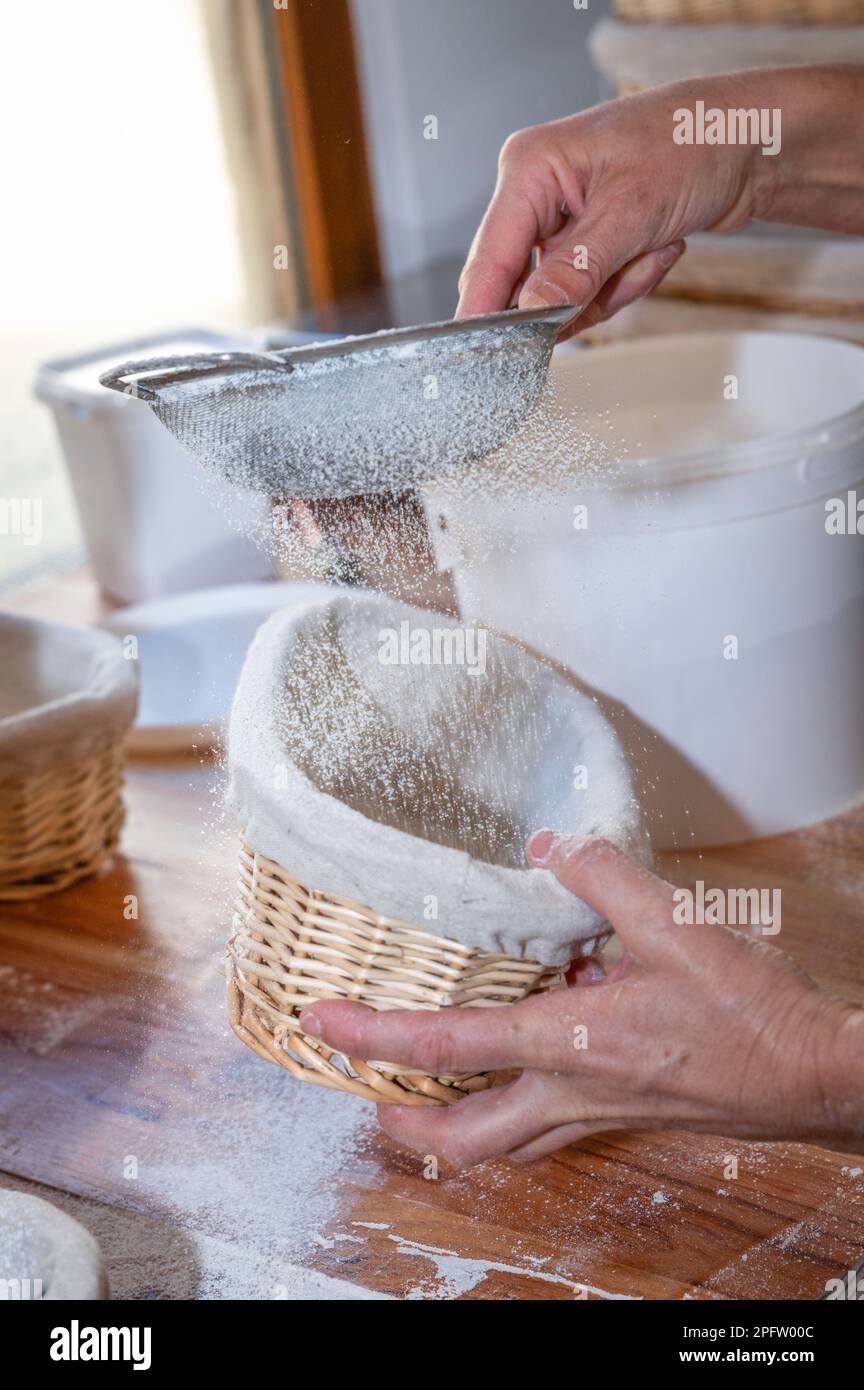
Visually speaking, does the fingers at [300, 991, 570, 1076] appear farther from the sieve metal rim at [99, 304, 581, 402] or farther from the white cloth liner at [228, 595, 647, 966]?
the sieve metal rim at [99, 304, 581, 402]

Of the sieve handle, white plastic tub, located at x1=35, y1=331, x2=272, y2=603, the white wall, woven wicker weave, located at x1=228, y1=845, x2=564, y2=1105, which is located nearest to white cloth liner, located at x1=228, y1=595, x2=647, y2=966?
woven wicker weave, located at x1=228, y1=845, x2=564, y2=1105

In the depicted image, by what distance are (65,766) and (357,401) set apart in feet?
1.26

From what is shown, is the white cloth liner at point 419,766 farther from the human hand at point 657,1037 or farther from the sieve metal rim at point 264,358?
the sieve metal rim at point 264,358

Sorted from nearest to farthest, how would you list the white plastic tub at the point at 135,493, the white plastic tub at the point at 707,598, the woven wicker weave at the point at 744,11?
the white plastic tub at the point at 707,598, the woven wicker weave at the point at 744,11, the white plastic tub at the point at 135,493

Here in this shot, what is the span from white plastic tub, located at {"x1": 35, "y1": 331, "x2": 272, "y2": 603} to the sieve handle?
0.74 m

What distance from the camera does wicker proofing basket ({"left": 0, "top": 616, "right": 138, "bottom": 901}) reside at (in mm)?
908

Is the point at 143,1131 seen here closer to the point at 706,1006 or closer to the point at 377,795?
the point at 377,795

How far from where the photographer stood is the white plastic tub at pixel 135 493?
4.67 ft

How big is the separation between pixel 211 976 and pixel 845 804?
0.43 meters

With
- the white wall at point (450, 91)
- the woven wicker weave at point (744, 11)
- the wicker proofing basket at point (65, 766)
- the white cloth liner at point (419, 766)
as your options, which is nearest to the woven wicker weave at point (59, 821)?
the wicker proofing basket at point (65, 766)

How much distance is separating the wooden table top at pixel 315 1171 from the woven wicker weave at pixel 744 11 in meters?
0.70

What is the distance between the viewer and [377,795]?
77 centimetres

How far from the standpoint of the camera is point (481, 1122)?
0.66m

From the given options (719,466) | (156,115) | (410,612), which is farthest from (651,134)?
(156,115)
